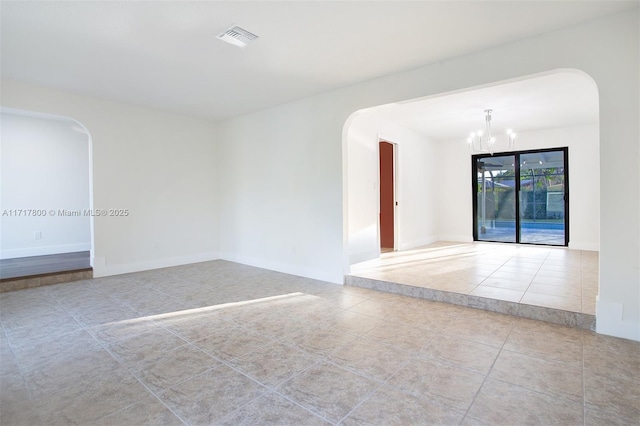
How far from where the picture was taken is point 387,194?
22.4 feet

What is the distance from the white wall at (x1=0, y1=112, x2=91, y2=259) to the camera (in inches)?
228

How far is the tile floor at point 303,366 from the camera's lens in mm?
1777

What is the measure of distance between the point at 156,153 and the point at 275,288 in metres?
3.40

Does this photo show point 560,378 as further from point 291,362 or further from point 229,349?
point 229,349

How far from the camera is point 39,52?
11.0 ft

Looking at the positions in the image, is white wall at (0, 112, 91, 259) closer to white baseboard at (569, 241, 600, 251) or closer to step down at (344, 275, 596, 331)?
step down at (344, 275, 596, 331)

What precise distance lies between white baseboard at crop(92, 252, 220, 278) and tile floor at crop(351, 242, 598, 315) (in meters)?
3.17

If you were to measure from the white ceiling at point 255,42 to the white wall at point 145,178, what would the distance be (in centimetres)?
51

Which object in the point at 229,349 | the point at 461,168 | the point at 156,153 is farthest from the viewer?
the point at 461,168

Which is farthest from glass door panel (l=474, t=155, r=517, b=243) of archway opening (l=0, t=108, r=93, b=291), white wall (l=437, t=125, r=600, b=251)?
archway opening (l=0, t=108, r=93, b=291)

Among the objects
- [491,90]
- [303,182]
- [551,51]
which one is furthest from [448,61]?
[303,182]

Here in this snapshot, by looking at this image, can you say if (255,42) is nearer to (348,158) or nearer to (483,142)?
(348,158)

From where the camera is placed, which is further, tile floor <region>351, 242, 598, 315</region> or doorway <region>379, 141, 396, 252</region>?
doorway <region>379, 141, 396, 252</region>

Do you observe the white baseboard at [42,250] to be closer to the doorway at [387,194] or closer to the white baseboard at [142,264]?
the white baseboard at [142,264]
